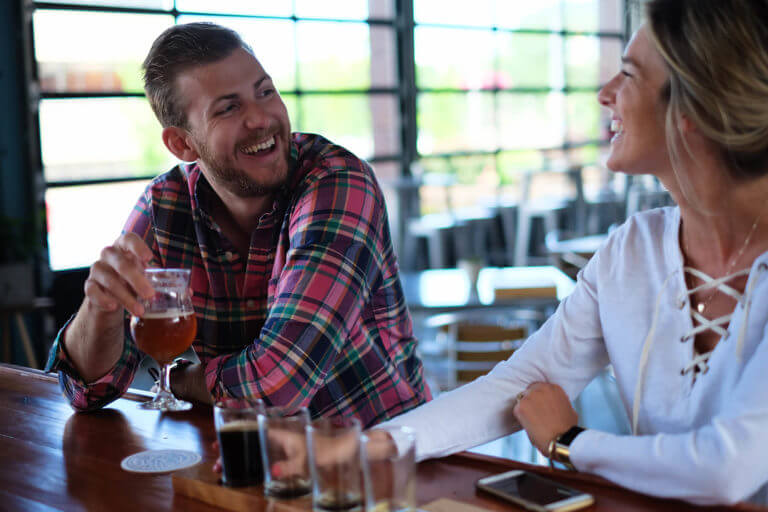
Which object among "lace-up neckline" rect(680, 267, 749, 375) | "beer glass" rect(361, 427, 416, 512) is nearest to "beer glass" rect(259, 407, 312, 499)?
"beer glass" rect(361, 427, 416, 512)

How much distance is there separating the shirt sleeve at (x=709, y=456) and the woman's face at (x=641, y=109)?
0.36 m

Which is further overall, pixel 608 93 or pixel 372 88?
pixel 372 88

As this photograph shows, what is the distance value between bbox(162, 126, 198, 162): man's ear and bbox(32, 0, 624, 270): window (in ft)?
10.3

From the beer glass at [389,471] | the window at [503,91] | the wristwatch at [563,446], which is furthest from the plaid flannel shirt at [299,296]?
the window at [503,91]

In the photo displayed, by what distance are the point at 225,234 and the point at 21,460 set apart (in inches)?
28.2

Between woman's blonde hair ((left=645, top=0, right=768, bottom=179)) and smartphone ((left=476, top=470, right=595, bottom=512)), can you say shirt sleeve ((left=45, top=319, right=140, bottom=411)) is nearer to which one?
smartphone ((left=476, top=470, right=595, bottom=512))

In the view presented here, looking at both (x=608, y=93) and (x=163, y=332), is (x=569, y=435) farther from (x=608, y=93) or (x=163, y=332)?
(x=163, y=332)

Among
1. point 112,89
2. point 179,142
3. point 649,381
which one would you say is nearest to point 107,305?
point 179,142

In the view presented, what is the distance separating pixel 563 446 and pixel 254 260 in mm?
A: 881

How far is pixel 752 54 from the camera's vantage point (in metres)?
1.19

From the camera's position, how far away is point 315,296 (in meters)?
1.61

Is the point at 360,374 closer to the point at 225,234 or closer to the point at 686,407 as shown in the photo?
the point at 225,234

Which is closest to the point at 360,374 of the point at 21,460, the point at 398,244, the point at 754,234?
the point at 21,460

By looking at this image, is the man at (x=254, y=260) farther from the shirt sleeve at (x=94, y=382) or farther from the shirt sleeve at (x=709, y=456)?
the shirt sleeve at (x=709, y=456)
